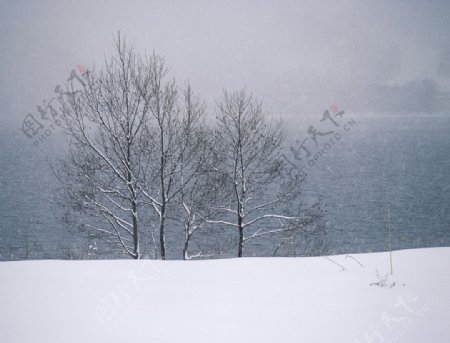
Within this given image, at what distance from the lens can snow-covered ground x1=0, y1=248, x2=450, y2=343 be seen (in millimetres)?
2951

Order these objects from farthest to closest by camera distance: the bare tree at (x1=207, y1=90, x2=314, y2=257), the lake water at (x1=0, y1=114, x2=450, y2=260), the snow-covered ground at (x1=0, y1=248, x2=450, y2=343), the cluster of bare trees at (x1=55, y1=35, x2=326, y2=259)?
the lake water at (x1=0, y1=114, x2=450, y2=260), the bare tree at (x1=207, y1=90, x2=314, y2=257), the cluster of bare trees at (x1=55, y1=35, x2=326, y2=259), the snow-covered ground at (x1=0, y1=248, x2=450, y2=343)

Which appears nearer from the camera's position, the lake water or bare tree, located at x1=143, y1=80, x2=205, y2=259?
bare tree, located at x1=143, y1=80, x2=205, y2=259

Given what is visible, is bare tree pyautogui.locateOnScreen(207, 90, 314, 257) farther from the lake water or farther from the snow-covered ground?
the lake water

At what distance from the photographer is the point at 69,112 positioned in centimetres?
1213

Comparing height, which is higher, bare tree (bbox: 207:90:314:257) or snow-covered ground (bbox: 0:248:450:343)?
bare tree (bbox: 207:90:314:257)

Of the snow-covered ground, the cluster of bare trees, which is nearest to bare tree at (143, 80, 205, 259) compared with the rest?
the cluster of bare trees

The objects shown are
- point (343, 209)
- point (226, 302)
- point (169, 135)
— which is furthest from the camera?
point (343, 209)

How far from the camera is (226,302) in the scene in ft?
11.7

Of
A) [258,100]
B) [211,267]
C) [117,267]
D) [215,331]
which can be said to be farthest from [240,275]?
[258,100]

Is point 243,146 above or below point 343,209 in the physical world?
above

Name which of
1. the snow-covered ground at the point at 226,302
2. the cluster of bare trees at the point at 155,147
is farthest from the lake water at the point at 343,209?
the snow-covered ground at the point at 226,302

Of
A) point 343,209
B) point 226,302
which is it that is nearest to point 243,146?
point 226,302

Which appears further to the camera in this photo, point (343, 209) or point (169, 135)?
point (343, 209)

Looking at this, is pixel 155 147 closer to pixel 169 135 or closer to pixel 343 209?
pixel 169 135
